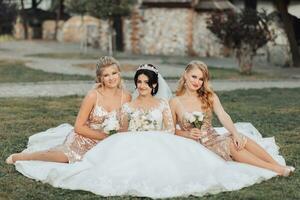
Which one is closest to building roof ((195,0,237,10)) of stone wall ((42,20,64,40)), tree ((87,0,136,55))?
tree ((87,0,136,55))

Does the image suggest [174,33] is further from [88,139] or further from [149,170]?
[149,170]

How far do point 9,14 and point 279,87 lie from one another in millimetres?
21549

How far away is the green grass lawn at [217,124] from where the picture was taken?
19.7 feet

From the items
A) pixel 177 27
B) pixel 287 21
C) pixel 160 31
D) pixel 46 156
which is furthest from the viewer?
pixel 160 31

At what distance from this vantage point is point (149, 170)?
6.18m

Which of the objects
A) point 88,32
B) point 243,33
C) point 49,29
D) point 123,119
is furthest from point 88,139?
point 49,29

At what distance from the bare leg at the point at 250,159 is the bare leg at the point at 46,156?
5.92 ft

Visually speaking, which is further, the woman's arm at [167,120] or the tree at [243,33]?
the tree at [243,33]

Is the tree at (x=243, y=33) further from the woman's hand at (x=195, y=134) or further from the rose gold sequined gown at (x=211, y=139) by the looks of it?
the woman's hand at (x=195, y=134)

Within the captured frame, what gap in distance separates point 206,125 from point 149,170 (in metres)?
1.08

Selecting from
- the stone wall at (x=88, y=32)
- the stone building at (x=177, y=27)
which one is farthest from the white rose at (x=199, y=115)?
the stone wall at (x=88, y=32)

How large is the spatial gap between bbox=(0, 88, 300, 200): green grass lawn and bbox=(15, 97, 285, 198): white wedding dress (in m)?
0.12

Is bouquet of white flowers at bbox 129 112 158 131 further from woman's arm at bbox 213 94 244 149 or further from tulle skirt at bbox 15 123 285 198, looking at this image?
woman's arm at bbox 213 94 244 149

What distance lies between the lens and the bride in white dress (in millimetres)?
6000
